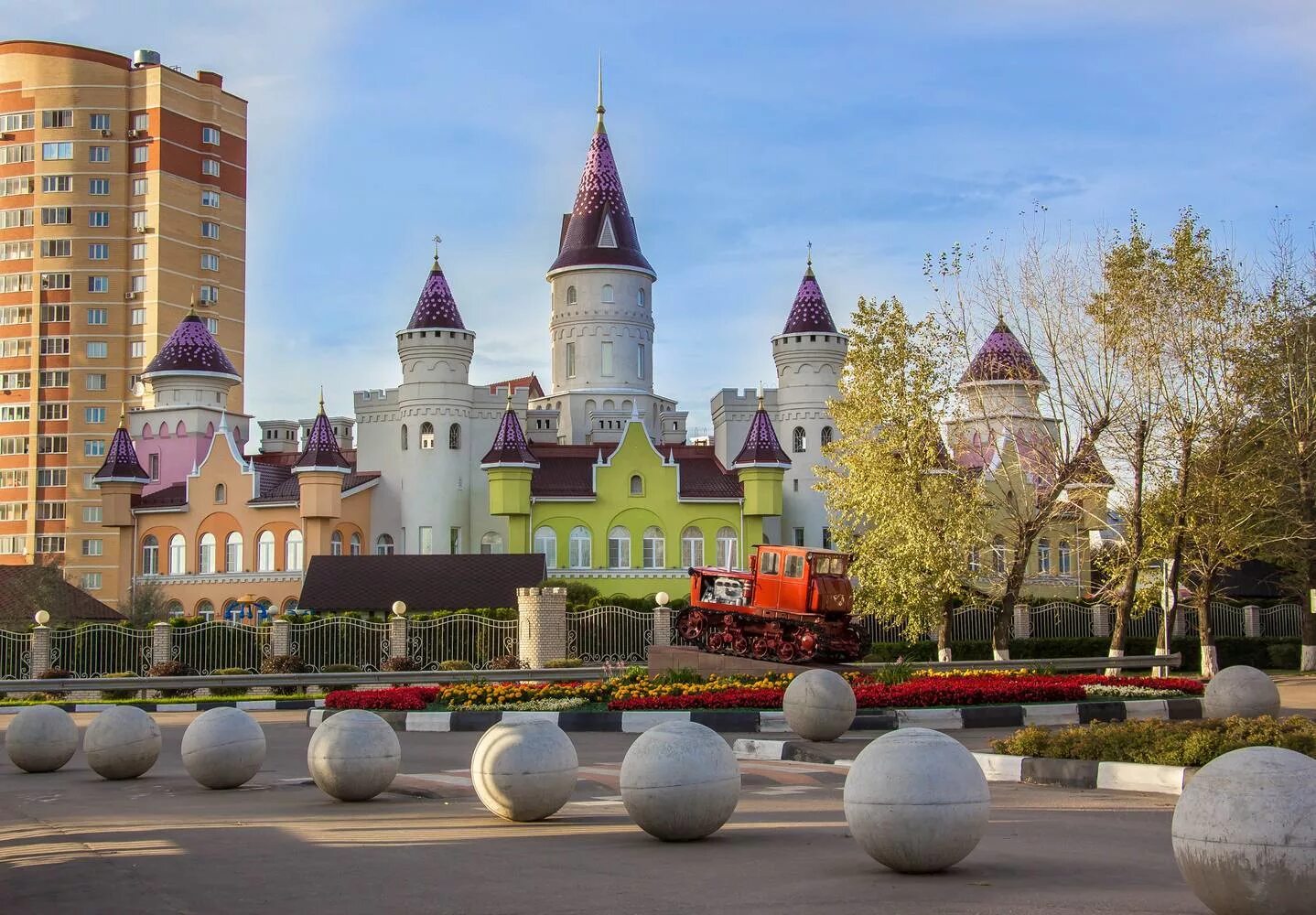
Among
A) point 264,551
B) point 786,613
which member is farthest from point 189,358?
point 786,613

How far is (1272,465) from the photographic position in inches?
1214

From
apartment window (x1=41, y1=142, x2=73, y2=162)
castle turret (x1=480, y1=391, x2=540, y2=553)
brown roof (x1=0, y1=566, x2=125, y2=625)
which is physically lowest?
brown roof (x1=0, y1=566, x2=125, y2=625)

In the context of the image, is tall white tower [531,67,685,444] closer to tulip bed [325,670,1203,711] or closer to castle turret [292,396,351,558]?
castle turret [292,396,351,558]

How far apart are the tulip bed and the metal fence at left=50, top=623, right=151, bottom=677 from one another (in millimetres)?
14271

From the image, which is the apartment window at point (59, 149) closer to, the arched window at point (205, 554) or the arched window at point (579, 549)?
the arched window at point (205, 554)

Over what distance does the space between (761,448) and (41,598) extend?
80.8 feet

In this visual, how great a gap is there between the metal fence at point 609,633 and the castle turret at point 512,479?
17058mm

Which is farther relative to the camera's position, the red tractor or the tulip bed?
the red tractor

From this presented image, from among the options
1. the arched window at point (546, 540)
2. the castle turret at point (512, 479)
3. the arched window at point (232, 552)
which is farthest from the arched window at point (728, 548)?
the arched window at point (232, 552)

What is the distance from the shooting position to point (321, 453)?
52.1 meters

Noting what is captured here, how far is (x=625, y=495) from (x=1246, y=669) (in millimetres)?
37658

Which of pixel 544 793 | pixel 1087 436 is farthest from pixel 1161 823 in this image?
pixel 1087 436

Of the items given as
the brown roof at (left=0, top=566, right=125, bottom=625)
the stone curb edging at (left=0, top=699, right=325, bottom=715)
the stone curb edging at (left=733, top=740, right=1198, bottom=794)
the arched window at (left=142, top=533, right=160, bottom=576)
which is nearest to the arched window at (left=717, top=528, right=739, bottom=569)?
the brown roof at (left=0, top=566, right=125, bottom=625)

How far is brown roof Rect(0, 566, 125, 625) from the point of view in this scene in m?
41.9
